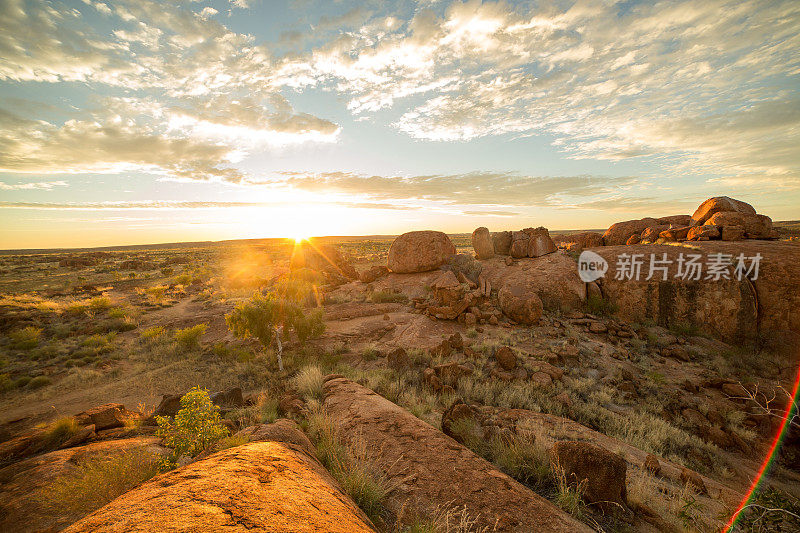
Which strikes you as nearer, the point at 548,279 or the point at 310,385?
the point at 310,385

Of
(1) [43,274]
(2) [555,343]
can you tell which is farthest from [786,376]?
(1) [43,274]

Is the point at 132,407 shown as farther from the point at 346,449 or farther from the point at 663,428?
the point at 663,428

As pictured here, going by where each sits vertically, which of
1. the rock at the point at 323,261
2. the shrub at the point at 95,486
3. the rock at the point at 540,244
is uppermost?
the rock at the point at 540,244

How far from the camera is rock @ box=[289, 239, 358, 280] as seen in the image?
27297 millimetres

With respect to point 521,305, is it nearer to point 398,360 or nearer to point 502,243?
point 398,360

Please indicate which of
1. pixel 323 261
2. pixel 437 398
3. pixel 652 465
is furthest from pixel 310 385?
pixel 323 261

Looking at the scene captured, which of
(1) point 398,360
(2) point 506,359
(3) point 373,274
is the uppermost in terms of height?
(3) point 373,274

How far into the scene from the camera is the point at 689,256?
13.6 metres

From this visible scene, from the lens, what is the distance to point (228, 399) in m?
7.78

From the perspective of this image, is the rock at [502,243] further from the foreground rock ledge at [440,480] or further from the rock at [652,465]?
the foreground rock ledge at [440,480]

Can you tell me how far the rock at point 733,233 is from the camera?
14219 millimetres

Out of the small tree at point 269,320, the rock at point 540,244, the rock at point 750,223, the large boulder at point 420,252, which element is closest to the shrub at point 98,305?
the small tree at point 269,320

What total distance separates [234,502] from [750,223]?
22.9 m

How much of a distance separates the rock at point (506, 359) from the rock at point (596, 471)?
529cm
